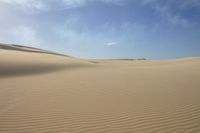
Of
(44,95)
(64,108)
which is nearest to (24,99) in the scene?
(44,95)

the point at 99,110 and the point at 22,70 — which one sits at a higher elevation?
the point at 22,70

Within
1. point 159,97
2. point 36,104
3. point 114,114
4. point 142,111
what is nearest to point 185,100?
point 159,97

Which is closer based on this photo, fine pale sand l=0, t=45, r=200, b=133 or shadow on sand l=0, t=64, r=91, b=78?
fine pale sand l=0, t=45, r=200, b=133

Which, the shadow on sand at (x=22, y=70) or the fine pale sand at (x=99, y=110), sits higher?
the shadow on sand at (x=22, y=70)

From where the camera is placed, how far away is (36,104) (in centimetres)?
600

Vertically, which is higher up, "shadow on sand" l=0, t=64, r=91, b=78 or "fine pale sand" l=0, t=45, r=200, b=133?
"shadow on sand" l=0, t=64, r=91, b=78

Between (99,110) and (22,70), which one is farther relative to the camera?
(22,70)

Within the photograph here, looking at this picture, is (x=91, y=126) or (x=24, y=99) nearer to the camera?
(x=91, y=126)

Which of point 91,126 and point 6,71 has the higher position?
point 6,71

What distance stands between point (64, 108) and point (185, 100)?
359 cm

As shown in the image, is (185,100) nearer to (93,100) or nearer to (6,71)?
(93,100)

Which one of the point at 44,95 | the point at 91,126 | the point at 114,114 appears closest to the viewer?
the point at 91,126

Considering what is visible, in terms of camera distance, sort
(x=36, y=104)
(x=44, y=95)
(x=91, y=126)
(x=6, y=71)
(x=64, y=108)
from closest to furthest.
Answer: (x=91, y=126) < (x=64, y=108) < (x=36, y=104) < (x=44, y=95) < (x=6, y=71)

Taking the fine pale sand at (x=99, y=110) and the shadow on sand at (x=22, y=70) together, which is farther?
the shadow on sand at (x=22, y=70)
